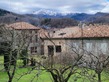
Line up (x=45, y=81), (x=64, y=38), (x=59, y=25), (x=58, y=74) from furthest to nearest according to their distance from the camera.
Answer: (x=64, y=38) → (x=59, y=25) → (x=45, y=81) → (x=58, y=74)

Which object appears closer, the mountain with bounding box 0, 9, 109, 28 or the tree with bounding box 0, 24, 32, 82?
the tree with bounding box 0, 24, 32, 82

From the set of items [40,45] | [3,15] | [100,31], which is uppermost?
[3,15]

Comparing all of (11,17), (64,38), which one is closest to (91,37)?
(64,38)

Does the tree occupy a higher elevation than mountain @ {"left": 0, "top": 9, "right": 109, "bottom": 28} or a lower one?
lower

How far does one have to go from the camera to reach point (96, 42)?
37344mm

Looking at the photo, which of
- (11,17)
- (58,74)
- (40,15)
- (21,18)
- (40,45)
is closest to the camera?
(58,74)

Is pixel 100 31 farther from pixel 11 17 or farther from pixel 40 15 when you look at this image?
pixel 40 15

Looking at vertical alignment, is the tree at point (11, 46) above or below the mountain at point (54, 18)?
below

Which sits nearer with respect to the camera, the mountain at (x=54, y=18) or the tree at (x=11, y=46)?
the tree at (x=11, y=46)

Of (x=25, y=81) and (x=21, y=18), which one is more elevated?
(x=21, y=18)

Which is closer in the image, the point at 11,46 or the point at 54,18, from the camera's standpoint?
the point at 11,46

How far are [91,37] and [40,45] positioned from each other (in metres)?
17.2

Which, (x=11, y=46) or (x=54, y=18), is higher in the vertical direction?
(x=54, y=18)

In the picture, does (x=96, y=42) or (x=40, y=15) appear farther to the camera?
(x=96, y=42)
